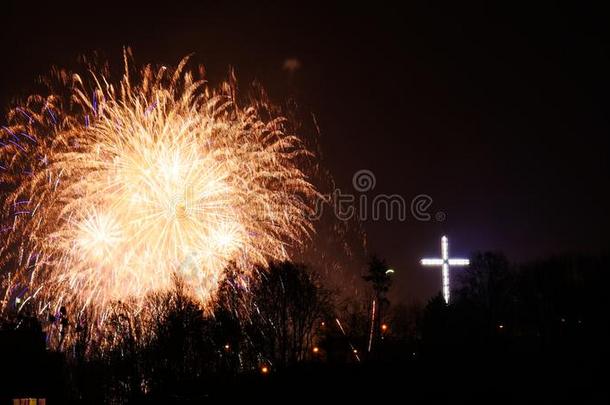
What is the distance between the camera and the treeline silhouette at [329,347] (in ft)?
142

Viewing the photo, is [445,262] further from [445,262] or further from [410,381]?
[410,381]

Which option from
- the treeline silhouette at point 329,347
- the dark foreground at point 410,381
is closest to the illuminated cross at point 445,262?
the treeline silhouette at point 329,347

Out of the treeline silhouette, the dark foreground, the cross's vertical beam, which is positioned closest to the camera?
the dark foreground

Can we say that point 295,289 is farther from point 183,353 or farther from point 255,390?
point 255,390

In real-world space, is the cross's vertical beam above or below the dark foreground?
above

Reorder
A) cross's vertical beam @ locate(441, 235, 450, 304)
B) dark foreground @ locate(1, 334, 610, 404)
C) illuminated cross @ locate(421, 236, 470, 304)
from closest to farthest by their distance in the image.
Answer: dark foreground @ locate(1, 334, 610, 404)
cross's vertical beam @ locate(441, 235, 450, 304)
illuminated cross @ locate(421, 236, 470, 304)

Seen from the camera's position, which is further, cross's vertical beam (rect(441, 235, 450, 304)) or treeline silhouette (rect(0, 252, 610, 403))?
cross's vertical beam (rect(441, 235, 450, 304))

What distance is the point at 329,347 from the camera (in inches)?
3324

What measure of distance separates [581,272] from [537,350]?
4263 centimetres

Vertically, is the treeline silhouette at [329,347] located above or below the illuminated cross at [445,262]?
below

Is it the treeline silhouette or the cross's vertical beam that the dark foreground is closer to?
the treeline silhouette

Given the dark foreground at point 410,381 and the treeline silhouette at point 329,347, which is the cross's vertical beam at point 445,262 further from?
the dark foreground at point 410,381

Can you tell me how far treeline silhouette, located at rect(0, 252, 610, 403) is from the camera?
4328cm

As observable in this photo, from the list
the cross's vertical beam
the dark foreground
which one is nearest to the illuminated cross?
the cross's vertical beam
